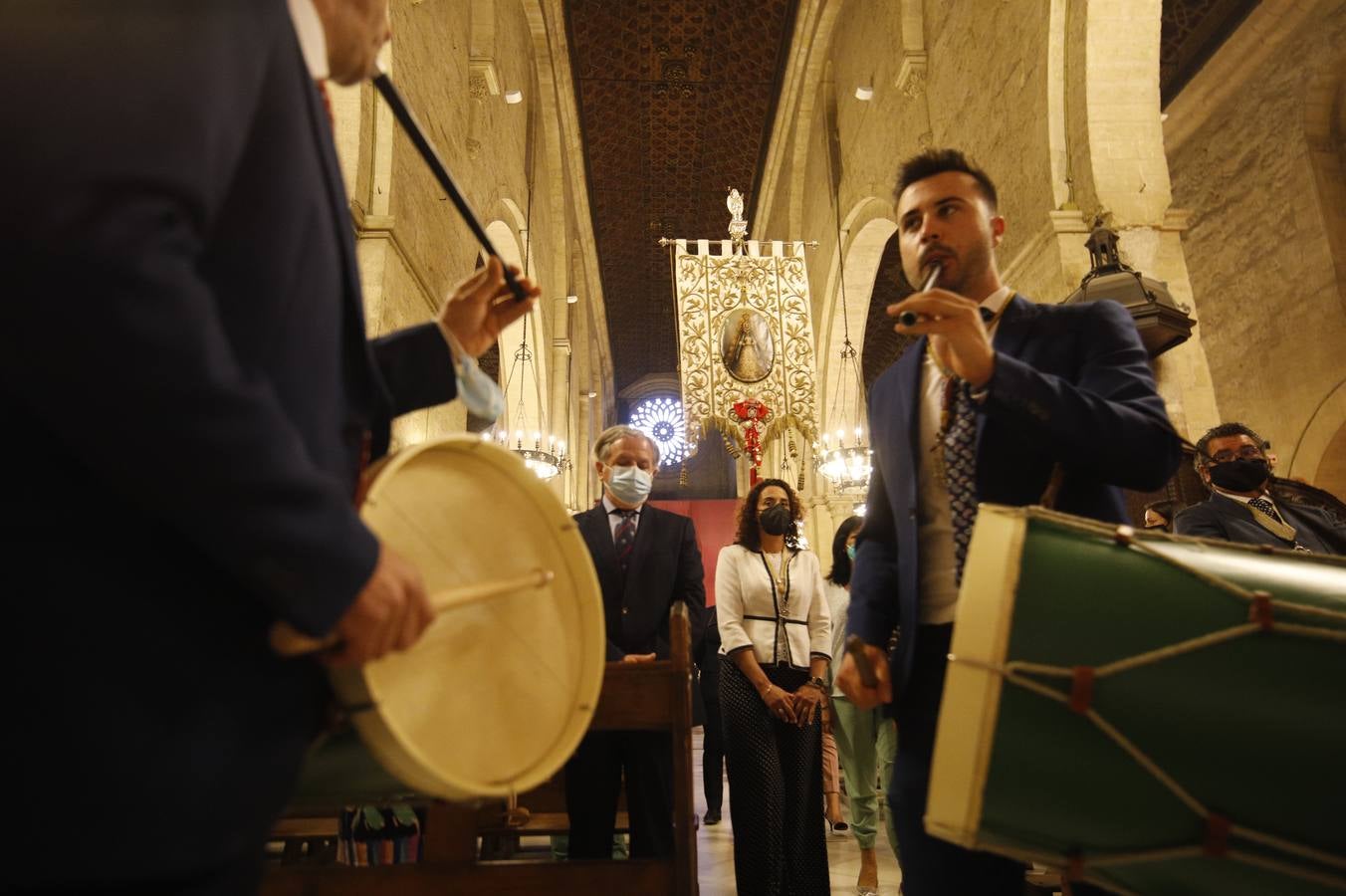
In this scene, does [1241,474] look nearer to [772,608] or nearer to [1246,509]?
[1246,509]

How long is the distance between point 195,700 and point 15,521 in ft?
0.66

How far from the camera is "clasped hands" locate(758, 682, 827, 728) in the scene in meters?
3.29

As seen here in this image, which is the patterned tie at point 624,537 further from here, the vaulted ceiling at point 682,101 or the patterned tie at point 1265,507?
the vaulted ceiling at point 682,101

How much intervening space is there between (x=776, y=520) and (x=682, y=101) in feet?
39.3

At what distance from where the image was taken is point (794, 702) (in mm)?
3326

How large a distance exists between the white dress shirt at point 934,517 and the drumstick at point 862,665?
0.43 feet

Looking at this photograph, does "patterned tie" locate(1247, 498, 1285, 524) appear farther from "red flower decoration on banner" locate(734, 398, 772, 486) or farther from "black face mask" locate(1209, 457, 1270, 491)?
"red flower decoration on banner" locate(734, 398, 772, 486)

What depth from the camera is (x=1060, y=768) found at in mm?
1103

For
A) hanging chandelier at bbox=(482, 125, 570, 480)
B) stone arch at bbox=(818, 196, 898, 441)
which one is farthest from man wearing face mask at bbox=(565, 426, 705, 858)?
stone arch at bbox=(818, 196, 898, 441)

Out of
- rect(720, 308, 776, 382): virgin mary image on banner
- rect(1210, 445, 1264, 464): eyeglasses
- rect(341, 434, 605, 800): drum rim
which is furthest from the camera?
rect(720, 308, 776, 382): virgin mary image on banner

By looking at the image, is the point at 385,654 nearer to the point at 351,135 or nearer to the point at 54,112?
the point at 54,112

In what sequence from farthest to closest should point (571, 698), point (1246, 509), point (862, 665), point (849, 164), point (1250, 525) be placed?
1. point (849, 164)
2. point (1246, 509)
3. point (1250, 525)
4. point (862, 665)
5. point (571, 698)

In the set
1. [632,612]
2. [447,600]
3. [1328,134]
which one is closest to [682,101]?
[1328,134]

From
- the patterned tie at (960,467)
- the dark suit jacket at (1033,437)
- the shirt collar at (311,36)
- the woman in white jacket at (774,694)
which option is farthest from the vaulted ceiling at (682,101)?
the shirt collar at (311,36)
